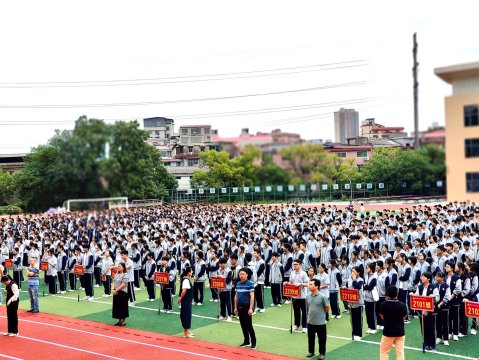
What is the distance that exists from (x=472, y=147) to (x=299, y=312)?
32.2ft

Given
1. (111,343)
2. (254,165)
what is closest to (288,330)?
(111,343)

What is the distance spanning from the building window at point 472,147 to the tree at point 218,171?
1.94 m

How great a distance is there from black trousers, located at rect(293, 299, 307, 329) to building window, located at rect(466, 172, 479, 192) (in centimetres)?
933

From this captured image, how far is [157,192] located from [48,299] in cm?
1383

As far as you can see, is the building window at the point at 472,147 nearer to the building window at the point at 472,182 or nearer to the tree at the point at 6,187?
the building window at the point at 472,182

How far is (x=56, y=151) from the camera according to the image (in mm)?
4820

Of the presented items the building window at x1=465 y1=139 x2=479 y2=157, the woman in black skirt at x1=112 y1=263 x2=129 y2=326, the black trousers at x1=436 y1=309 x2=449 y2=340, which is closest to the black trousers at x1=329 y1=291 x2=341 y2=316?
the black trousers at x1=436 y1=309 x2=449 y2=340

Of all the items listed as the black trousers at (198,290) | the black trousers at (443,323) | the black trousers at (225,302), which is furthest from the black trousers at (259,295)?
the black trousers at (443,323)

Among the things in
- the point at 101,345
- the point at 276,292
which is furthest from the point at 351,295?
the point at 101,345

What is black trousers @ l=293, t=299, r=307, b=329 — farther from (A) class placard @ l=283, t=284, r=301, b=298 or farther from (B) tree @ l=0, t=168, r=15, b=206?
(B) tree @ l=0, t=168, r=15, b=206

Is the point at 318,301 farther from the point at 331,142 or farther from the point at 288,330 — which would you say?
the point at 331,142

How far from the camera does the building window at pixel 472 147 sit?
10.8ft

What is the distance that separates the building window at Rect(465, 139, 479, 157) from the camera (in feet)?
10.8

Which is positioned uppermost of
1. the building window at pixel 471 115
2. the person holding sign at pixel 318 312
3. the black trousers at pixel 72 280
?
the building window at pixel 471 115
